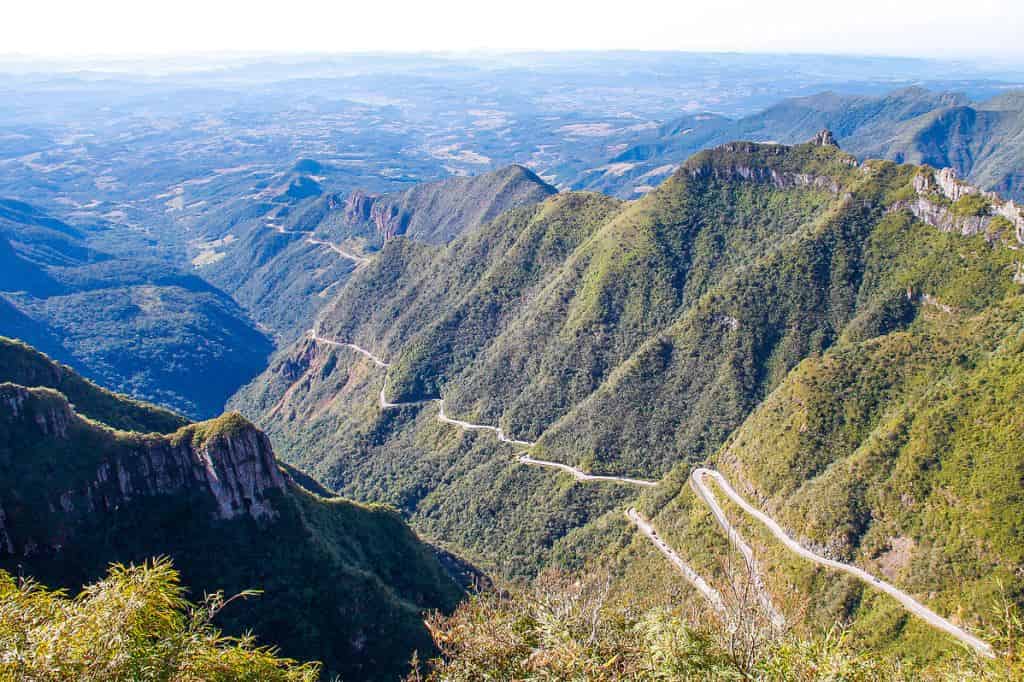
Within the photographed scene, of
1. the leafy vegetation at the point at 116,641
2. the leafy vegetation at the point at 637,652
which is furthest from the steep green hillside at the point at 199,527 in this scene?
the leafy vegetation at the point at 116,641

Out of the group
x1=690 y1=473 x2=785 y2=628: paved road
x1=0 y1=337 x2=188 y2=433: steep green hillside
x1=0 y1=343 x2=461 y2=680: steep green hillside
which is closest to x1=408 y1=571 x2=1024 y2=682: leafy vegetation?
x1=0 y1=343 x2=461 y2=680: steep green hillside

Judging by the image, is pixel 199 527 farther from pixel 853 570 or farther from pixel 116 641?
pixel 853 570

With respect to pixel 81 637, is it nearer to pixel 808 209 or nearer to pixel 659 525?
pixel 659 525

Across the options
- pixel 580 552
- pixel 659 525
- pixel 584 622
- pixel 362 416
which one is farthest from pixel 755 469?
pixel 362 416

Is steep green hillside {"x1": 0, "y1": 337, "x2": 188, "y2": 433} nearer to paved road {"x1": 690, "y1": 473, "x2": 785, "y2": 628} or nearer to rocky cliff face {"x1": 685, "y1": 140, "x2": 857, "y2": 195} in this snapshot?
paved road {"x1": 690, "y1": 473, "x2": 785, "y2": 628}

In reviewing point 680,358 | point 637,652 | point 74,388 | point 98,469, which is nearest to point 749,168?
point 680,358
